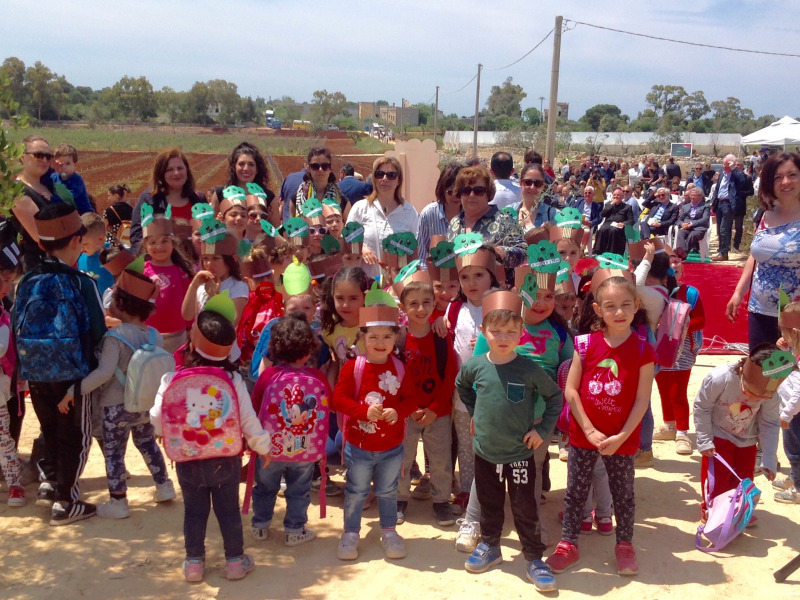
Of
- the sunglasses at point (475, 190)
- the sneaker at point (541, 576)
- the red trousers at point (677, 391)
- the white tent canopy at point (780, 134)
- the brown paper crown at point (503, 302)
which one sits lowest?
the sneaker at point (541, 576)

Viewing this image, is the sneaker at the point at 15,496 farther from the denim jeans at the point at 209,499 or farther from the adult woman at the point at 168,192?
the adult woman at the point at 168,192

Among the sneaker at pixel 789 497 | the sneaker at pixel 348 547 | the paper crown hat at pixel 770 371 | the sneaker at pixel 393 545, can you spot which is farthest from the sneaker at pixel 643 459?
the sneaker at pixel 348 547

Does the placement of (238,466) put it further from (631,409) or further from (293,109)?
(293,109)

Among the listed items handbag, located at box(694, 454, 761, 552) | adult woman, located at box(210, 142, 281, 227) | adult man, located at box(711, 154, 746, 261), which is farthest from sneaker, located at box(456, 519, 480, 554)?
adult man, located at box(711, 154, 746, 261)

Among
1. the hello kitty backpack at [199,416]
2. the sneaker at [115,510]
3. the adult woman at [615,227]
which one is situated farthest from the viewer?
the adult woman at [615,227]

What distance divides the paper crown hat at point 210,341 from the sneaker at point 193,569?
1.07m

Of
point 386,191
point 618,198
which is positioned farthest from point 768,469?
point 618,198

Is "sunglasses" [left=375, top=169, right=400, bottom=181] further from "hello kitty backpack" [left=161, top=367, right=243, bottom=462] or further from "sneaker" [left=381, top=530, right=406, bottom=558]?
"sneaker" [left=381, top=530, right=406, bottom=558]

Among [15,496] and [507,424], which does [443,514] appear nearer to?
[507,424]

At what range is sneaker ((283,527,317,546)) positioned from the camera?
163 inches

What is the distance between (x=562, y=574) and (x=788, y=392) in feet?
5.74

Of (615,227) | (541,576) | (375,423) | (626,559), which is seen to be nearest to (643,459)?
(626,559)

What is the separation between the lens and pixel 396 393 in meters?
4.04

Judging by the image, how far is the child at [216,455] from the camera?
3594 mm
